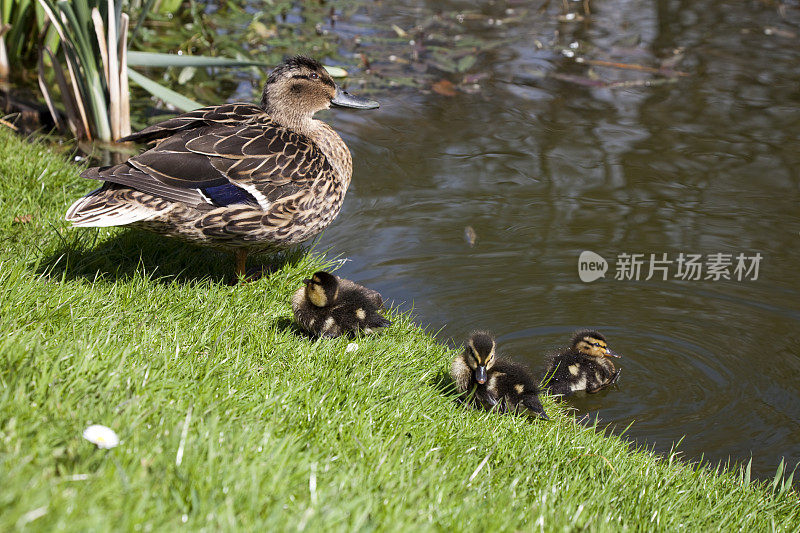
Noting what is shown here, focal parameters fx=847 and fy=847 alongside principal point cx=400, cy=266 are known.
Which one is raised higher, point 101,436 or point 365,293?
point 101,436

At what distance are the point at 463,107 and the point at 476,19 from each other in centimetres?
280

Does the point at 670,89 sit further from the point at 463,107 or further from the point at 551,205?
the point at 551,205

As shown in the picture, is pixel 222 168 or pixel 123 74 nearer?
pixel 222 168

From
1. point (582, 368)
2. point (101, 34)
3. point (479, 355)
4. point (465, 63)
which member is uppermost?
point (101, 34)

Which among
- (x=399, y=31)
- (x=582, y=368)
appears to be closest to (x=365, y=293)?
(x=582, y=368)

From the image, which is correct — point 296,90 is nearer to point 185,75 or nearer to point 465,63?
point 185,75

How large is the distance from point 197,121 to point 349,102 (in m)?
1.13

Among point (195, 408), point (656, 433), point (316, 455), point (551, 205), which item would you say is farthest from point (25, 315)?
point (551, 205)

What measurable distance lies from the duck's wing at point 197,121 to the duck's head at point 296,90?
23 cm

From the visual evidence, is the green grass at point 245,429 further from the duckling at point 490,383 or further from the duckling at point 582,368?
the duckling at point 582,368

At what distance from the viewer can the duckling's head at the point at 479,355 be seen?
363 cm

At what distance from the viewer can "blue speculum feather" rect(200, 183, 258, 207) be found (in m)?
4.07

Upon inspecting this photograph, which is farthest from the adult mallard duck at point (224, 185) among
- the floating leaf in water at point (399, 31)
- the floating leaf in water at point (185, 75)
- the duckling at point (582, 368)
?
the floating leaf in water at point (399, 31)

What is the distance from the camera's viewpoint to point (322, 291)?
3.96m
